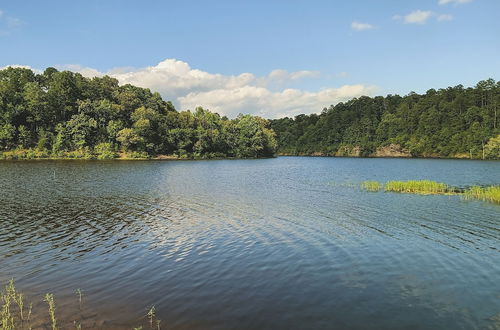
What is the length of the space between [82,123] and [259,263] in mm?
124606

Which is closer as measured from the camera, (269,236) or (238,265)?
(238,265)

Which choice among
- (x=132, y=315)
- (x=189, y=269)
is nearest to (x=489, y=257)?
(x=189, y=269)

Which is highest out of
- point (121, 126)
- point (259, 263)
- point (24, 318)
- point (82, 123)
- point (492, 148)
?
point (82, 123)

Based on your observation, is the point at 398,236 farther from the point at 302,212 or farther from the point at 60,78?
the point at 60,78

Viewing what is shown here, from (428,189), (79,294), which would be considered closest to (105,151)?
(428,189)

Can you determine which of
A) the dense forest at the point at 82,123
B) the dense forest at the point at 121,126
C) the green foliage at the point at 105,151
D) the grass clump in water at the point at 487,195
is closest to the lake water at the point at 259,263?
the grass clump in water at the point at 487,195

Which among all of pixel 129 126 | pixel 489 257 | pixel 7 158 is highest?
pixel 129 126

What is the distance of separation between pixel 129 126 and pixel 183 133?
70.6 feet

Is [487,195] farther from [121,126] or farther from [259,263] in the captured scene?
[121,126]

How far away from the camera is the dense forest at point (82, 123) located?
121m

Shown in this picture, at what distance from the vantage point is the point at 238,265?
17.0m

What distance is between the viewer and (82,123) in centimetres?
12488

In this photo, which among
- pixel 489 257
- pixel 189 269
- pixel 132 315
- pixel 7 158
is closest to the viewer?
pixel 132 315

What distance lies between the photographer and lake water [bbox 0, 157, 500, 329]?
464 inches
